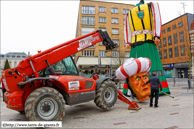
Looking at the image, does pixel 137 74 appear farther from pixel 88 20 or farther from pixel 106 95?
pixel 88 20

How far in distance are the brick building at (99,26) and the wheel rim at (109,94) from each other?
912 inches

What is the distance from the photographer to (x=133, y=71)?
6133 mm

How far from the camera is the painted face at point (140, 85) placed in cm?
633

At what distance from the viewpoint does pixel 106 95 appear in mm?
5582

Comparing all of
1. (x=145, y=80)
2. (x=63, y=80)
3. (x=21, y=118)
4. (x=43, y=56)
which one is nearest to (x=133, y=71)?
(x=145, y=80)

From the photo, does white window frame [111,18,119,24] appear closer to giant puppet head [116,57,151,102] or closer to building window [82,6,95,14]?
building window [82,6,95,14]

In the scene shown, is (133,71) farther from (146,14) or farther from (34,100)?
(34,100)

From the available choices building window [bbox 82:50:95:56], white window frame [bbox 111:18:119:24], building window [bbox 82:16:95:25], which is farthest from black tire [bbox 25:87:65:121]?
white window frame [bbox 111:18:119:24]

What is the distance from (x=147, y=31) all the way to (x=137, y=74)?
2863mm

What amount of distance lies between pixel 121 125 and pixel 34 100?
237 cm

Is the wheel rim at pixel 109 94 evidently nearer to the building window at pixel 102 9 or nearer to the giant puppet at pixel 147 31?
the giant puppet at pixel 147 31

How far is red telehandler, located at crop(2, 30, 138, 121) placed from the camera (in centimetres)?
378

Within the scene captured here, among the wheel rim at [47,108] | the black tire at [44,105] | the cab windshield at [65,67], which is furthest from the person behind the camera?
the cab windshield at [65,67]

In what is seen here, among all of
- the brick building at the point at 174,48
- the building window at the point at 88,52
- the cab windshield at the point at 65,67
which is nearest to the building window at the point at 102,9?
the building window at the point at 88,52
